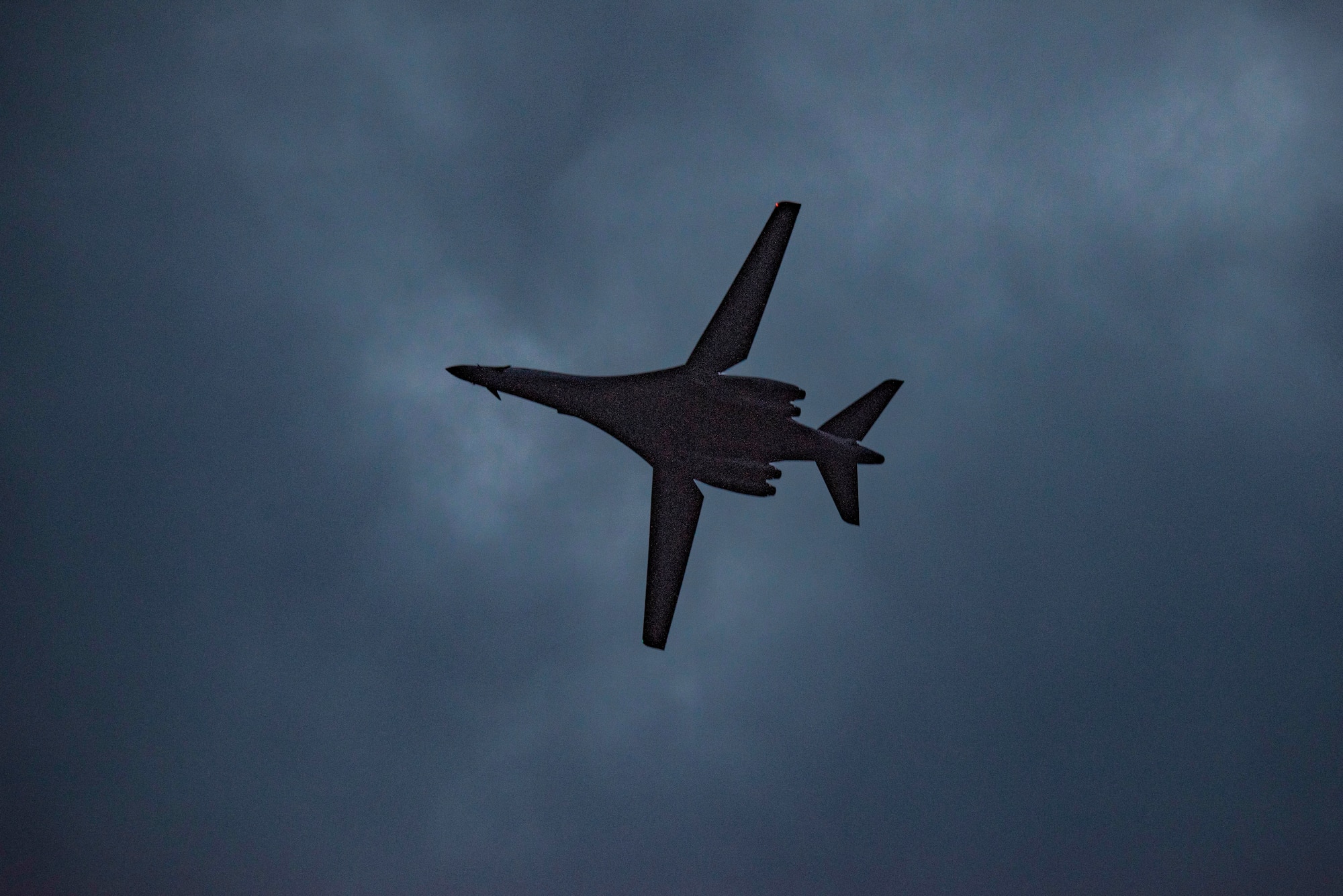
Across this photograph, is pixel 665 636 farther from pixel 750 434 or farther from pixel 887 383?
pixel 887 383

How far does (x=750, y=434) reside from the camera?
39.1 m

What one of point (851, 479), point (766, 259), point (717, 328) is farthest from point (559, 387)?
point (851, 479)

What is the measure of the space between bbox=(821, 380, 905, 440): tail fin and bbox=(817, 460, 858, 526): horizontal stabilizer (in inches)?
79.4

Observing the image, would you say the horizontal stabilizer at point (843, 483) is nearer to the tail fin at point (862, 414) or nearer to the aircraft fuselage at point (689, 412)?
the aircraft fuselage at point (689, 412)

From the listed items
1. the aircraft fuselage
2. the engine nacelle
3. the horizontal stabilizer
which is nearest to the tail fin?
the horizontal stabilizer

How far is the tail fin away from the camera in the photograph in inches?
1679

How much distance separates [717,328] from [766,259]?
3.30 meters

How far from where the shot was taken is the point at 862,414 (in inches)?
1692

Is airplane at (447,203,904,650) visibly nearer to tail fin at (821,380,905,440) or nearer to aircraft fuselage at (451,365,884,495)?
aircraft fuselage at (451,365,884,495)

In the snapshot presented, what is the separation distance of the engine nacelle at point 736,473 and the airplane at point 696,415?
0.04m

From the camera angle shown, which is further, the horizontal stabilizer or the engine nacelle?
the horizontal stabilizer

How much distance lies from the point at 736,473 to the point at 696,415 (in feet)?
9.68

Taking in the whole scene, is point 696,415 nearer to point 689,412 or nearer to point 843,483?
point 689,412

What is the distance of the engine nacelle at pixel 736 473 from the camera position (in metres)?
39.5
